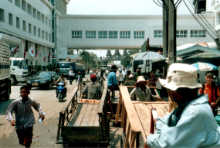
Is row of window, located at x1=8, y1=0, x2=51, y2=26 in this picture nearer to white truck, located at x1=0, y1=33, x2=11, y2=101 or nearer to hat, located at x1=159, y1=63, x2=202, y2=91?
white truck, located at x1=0, y1=33, x2=11, y2=101

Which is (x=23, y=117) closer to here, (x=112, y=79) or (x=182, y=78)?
(x=182, y=78)

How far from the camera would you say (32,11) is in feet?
154

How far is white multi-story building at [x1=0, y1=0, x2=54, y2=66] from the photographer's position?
3406cm

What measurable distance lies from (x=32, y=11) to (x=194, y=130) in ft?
157

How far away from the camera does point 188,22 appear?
5869cm

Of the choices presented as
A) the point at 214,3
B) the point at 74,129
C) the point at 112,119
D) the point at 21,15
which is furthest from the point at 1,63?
the point at 21,15

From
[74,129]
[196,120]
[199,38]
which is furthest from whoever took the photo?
[199,38]

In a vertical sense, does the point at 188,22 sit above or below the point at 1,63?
above

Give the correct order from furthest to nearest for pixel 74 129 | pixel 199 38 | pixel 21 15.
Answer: pixel 199 38 → pixel 21 15 → pixel 74 129

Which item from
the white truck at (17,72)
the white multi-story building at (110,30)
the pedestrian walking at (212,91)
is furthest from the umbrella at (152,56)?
the white multi-story building at (110,30)

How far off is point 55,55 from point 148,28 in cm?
1978

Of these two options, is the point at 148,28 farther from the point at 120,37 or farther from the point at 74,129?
the point at 74,129

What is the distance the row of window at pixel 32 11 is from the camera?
132 ft

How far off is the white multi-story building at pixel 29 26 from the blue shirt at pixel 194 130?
2612 cm
